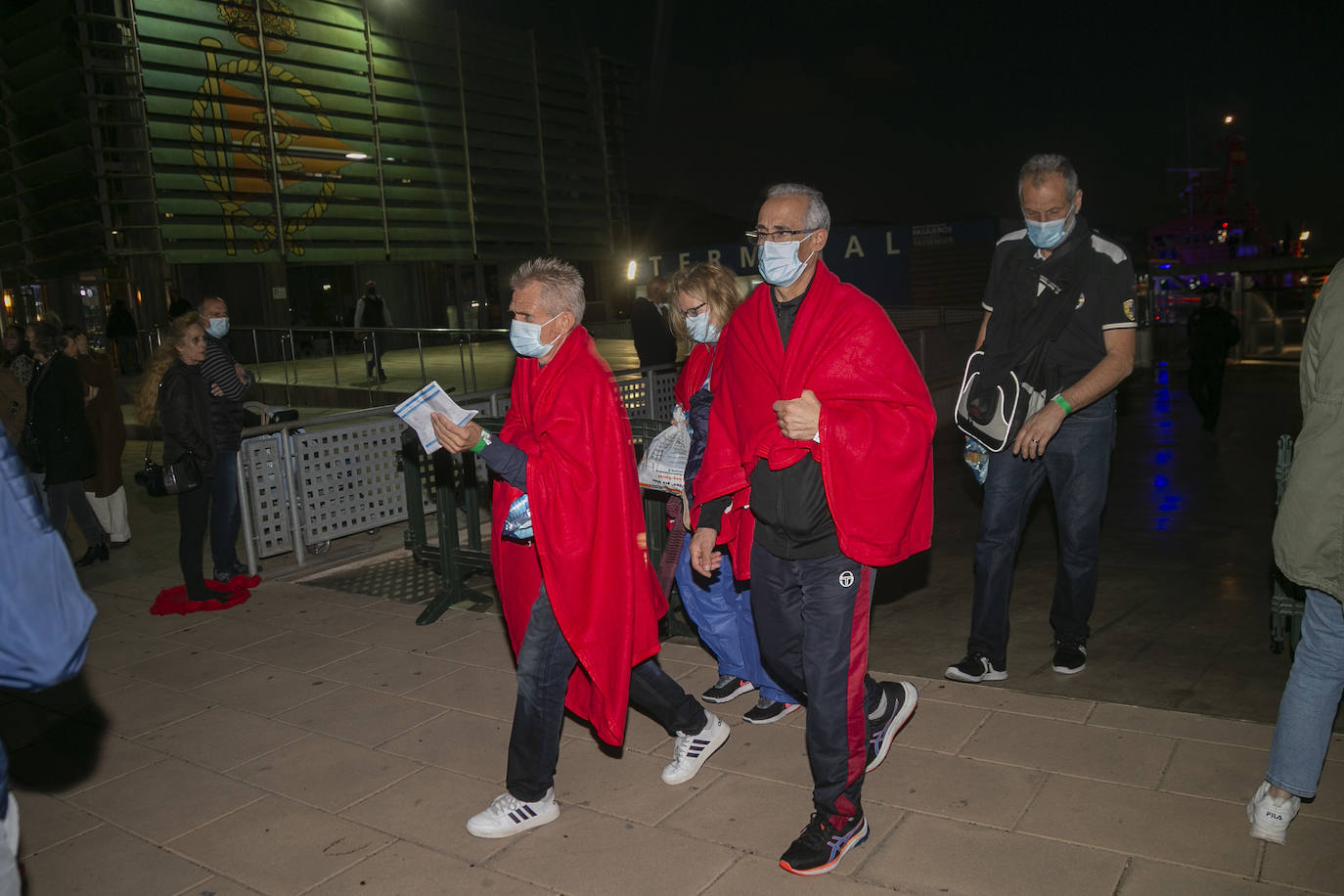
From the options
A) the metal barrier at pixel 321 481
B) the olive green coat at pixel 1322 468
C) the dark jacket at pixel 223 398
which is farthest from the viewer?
the metal barrier at pixel 321 481

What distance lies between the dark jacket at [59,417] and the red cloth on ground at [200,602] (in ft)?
5.62

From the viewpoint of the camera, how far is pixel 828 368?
312 cm

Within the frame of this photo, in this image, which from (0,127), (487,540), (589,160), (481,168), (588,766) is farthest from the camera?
(589,160)

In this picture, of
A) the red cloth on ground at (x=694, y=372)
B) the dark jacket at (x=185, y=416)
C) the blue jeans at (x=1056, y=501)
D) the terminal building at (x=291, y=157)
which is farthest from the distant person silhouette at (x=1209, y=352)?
the terminal building at (x=291, y=157)

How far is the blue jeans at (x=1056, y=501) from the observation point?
4496mm

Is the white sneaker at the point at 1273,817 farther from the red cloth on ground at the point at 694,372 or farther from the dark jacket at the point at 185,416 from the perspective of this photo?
the dark jacket at the point at 185,416

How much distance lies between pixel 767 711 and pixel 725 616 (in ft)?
1.52

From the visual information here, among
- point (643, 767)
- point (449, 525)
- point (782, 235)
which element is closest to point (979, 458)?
point (782, 235)

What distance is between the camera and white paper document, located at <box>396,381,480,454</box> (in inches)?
127

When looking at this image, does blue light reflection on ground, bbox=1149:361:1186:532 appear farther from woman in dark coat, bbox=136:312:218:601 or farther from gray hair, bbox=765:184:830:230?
woman in dark coat, bbox=136:312:218:601

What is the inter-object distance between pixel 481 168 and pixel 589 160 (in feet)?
12.9

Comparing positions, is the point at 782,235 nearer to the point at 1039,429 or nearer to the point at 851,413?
the point at 851,413

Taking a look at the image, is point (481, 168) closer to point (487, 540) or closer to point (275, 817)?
point (487, 540)

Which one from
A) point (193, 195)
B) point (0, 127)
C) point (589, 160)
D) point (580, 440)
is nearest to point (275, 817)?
point (580, 440)
